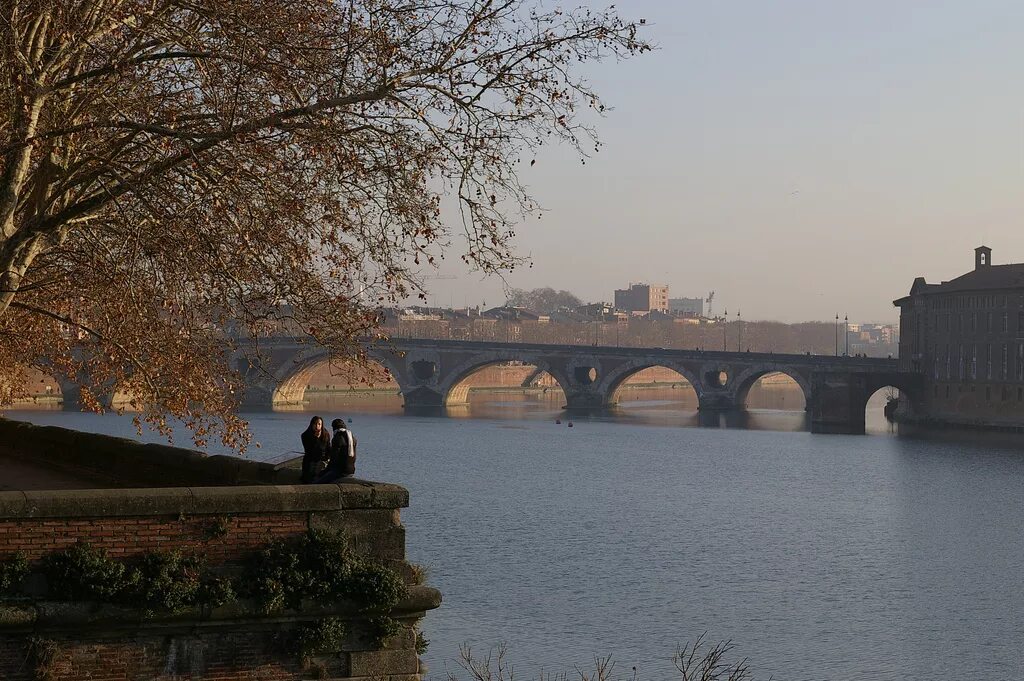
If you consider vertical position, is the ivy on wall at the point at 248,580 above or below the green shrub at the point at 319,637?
above

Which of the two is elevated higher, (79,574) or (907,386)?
(907,386)

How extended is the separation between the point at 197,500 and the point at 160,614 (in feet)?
2.45

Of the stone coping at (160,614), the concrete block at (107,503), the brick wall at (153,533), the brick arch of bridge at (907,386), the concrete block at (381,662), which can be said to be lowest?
the concrete block at (381,662)

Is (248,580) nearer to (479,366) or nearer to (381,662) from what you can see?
(381,662)

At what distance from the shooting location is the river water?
25.7 m

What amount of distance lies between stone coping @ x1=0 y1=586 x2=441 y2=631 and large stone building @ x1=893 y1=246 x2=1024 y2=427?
250ft

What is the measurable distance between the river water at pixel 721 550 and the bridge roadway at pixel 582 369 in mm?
21395

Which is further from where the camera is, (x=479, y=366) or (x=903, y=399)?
(x=479, y=366)

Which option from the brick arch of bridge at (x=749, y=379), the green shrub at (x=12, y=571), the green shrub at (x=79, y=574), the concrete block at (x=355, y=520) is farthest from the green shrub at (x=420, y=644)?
the brick arch of bridge at (x=749, y=379)

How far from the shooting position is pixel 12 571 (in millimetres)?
8570

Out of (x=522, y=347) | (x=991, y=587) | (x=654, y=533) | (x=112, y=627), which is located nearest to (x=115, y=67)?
(x=112, y=627)

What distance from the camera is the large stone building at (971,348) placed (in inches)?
3233

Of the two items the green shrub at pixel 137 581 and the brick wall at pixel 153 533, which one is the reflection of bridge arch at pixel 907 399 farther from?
the green shrub at pixel 137 581

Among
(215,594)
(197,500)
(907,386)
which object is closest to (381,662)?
(215,594)
